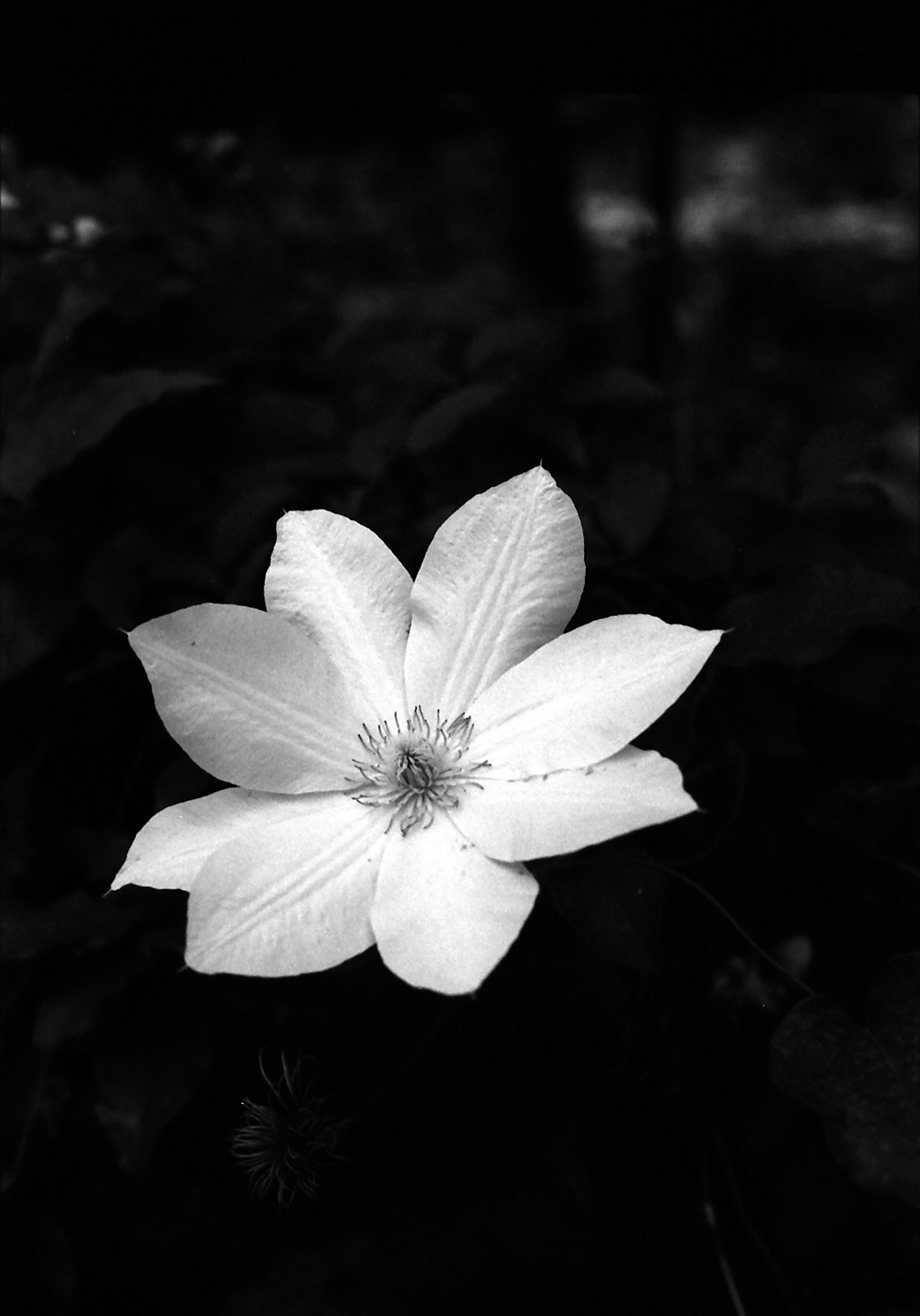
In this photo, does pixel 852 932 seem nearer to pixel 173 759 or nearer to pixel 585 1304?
pixel 585 1304

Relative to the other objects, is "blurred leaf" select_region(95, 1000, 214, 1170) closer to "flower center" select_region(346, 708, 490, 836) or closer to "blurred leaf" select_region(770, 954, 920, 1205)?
"flower center" select_region(346, 708, 490, 836)

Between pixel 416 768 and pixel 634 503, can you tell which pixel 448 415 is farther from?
pixel 416 768

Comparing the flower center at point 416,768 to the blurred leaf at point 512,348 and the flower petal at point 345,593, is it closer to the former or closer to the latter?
the flower petal at point 345,593

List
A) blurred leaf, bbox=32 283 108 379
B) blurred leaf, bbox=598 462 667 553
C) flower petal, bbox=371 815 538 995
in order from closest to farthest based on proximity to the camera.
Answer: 1. flower petal, bbox=371 815 538 995
2. blurred leaf, bbox=598 462 667 553
3. blurred leaf, bbox=32 283 108 379

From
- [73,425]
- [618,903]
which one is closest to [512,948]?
[618,903]

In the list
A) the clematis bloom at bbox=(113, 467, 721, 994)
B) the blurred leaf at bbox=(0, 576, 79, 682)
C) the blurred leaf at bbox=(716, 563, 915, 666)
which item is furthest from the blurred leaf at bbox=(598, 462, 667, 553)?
the blurred leaf at bbox=(0, 576, 79, 682)

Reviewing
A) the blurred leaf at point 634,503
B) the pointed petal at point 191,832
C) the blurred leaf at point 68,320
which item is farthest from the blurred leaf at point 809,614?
the blurred leaf at point 68,320

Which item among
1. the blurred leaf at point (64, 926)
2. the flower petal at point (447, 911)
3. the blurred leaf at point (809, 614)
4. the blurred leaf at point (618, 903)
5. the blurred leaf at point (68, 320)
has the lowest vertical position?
the blurred leaf at point (64, 926)
